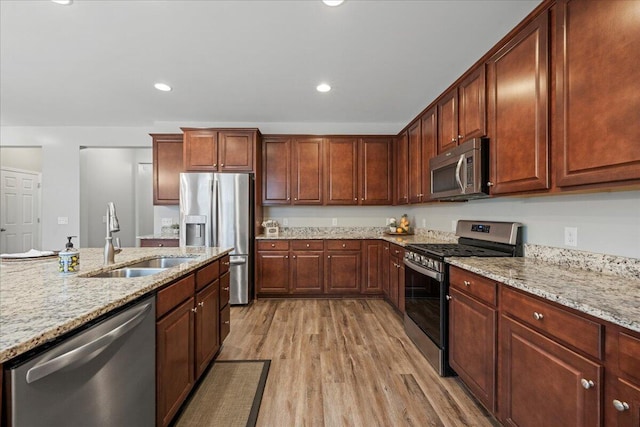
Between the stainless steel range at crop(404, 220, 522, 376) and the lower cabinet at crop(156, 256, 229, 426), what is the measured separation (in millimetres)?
1695

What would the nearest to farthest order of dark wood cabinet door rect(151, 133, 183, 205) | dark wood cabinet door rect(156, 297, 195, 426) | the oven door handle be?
dark wood cabinet door rect(156, 297, 195, 426) → the oven door handle → dark wood cabinet door rect(151, 133, 183, 205)

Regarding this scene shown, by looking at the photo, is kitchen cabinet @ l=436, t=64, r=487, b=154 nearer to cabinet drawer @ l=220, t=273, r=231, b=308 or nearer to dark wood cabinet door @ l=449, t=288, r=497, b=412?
dark wood cabinet door @ l=449, t=288, r=497, b=412

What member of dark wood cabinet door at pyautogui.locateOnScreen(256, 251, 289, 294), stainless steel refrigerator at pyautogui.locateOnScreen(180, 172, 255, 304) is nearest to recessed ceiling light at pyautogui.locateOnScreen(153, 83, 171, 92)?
stainless steel refrigerator at pyautogui.locateOnScreen(180, 172, 255, 304)

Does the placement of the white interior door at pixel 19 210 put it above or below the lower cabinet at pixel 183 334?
above

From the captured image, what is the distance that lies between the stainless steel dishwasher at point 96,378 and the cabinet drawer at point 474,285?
5.82 feet

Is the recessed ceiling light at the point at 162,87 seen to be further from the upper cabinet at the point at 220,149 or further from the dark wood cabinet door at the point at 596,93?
the dark wood cabinet door at the point at 596,93

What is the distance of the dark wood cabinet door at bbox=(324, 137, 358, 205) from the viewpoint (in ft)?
14.5

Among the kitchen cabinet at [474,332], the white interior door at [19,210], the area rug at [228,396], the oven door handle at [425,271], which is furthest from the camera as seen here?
the white interior door at [19,210]

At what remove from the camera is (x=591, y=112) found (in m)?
1.38

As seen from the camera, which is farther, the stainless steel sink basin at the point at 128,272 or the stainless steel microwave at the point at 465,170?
the stainless steel microwave at the point at 465,170

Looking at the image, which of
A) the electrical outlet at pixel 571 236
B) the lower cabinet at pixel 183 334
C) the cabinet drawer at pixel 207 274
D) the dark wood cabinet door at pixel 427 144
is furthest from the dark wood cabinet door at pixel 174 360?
the dark wood cabinet door at pixel 427 144

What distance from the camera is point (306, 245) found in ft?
13.5

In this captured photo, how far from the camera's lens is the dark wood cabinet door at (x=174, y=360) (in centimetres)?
147

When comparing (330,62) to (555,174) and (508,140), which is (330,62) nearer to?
(508,140)
